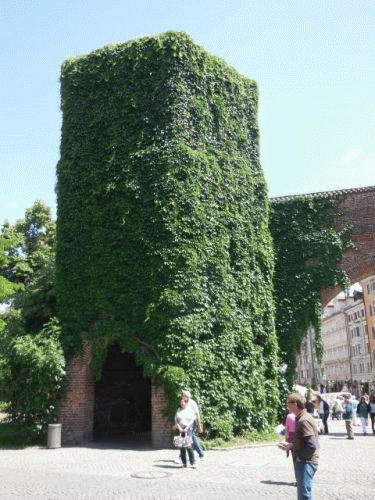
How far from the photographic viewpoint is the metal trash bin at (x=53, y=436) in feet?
48.3

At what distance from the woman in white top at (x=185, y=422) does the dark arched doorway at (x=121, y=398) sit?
849 cm

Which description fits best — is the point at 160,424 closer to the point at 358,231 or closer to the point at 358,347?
the point at 358,231

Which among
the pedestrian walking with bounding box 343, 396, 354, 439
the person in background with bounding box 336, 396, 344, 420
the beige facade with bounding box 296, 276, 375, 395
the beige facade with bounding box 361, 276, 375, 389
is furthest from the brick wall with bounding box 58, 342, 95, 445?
the beige facade with bounding box 361, 276, 375, 389

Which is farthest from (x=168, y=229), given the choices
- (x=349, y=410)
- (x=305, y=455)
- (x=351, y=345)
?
(x=351, y=345)

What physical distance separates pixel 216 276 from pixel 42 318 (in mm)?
6484

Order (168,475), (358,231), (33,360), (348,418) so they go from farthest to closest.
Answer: (358,231) → (348,418) → (33,360) → (168,475)

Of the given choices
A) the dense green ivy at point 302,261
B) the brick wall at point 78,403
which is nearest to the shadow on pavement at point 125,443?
the brick wall at point 78,403

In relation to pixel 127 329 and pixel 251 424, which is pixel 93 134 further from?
pixel 251 424

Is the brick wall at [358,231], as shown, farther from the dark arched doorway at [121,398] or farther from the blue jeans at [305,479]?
the blue jeans at [305,479]

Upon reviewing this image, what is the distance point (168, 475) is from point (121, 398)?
33.1 ft

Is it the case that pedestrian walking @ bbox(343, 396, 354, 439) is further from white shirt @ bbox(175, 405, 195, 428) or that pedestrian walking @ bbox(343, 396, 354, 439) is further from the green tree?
the green tree

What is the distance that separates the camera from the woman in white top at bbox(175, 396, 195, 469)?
36.0 ft

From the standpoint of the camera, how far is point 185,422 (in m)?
11.1

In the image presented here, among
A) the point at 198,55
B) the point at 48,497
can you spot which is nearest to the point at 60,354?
the point at 48,497
